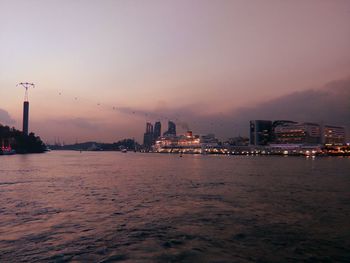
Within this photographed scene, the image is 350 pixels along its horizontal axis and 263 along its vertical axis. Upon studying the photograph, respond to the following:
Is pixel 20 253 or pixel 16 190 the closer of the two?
pixel 20 253

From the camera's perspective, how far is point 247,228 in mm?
14016

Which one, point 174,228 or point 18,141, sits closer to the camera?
point 174,228

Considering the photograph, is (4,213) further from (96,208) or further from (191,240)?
(191,240)

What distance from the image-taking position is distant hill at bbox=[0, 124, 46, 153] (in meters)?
153

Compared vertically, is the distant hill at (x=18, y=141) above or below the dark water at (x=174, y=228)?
above

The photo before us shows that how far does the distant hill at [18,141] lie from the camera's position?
153 metres

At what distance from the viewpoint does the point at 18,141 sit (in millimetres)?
165500

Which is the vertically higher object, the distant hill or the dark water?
the distant hill

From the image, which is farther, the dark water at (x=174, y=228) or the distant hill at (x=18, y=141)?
the distant hill at (x=18, y=141)

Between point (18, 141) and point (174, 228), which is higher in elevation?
point (18, 141)

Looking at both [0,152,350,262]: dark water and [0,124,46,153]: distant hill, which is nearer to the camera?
[0,152,350,262]: dark water

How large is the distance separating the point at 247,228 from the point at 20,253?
8803mm

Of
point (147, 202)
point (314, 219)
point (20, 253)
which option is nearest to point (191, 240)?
point (20, 253)

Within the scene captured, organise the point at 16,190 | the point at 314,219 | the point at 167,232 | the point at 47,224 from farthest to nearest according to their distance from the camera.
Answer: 1. the point at 16,190
2. the point at 314,219
3. the point at 47,224
4. the point at 167,232
